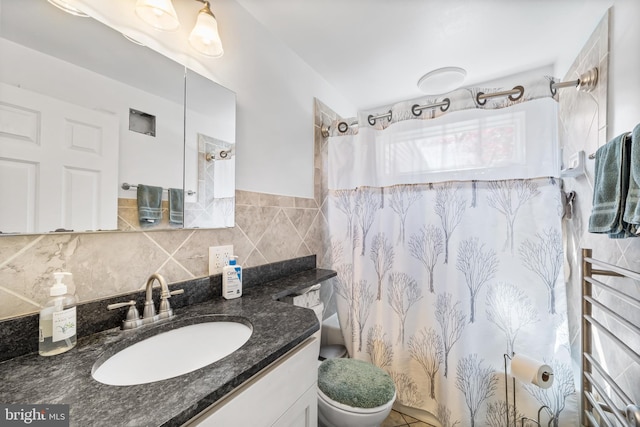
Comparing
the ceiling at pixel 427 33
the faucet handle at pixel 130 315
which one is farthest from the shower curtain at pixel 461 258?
the faucet handle at pixel 130 315

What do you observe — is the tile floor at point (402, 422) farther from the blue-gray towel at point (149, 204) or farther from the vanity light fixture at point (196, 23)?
the vanity light fixture at point (196, 23)

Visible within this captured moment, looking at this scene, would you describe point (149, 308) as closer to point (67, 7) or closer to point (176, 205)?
point (176, 205)

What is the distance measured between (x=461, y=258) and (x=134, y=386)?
1.41 metres

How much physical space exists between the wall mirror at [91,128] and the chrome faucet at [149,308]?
21 cm

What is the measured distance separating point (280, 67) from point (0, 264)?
1465 mm

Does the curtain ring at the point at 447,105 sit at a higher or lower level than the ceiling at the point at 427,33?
lower

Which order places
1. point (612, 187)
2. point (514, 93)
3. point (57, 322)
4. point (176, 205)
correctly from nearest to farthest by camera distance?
point (57, 322), point (612, 187), point (176, 205), point (514, 93)

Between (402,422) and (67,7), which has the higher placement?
(67,7)

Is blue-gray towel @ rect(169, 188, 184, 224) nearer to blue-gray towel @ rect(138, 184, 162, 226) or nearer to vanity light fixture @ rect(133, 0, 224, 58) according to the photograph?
blue-gray towel @ rect(138, 184, 162, 226)

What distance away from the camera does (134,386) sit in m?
0.52

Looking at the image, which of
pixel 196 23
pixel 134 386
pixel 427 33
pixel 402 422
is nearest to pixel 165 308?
pixel 134 386

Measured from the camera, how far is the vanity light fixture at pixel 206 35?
99cm

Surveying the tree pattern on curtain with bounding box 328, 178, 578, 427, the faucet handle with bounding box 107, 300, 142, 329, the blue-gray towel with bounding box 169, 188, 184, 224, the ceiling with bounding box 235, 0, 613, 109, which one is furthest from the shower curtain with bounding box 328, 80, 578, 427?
the faucet handle with bounding box 107, 300, 142, 329

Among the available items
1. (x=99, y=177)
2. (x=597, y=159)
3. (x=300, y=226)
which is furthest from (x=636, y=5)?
(x=99, y=177)
